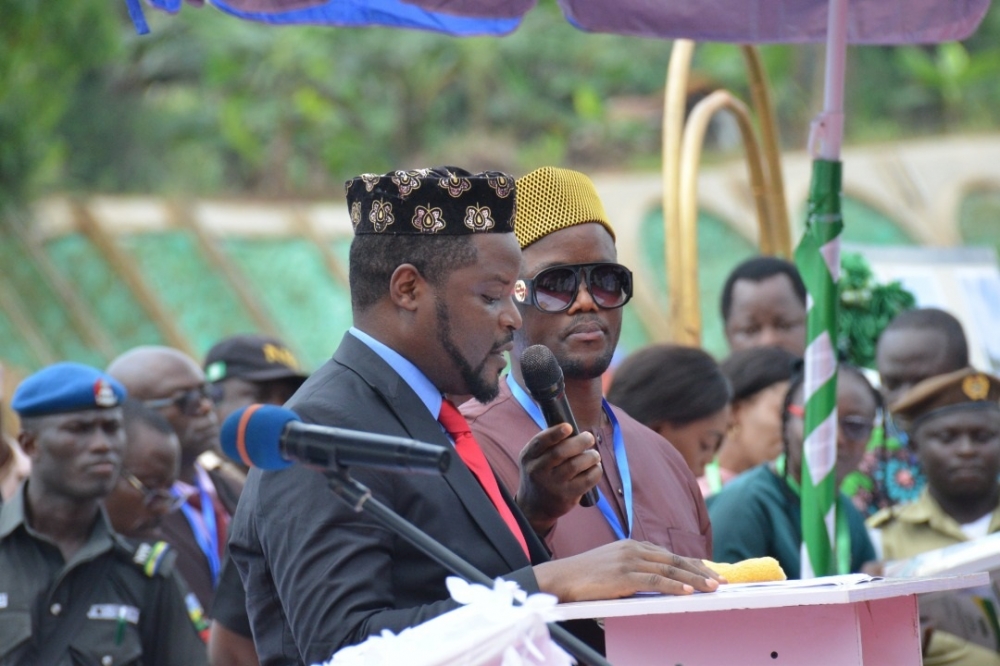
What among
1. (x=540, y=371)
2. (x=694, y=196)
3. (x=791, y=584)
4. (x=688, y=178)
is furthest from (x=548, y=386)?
(x=694, y=196)

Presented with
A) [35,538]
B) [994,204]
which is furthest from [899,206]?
[35,538]

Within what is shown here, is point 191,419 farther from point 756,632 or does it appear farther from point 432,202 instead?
point 756,632

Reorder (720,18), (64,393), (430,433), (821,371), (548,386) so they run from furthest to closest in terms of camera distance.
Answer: (64,393) → (720,18) → (821,371) → (548,386) → (430,433)

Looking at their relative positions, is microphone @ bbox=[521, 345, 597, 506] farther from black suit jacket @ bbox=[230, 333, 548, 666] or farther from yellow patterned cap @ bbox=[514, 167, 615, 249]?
yellow patterned cap @ bbox=[514, 167, 615, 249]

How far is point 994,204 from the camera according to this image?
646 inches

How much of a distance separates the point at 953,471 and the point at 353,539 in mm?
3969

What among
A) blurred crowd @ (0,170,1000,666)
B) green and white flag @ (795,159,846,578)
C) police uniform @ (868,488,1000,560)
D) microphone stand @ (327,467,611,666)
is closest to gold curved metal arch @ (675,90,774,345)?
blurred crowd @ (0,170,1000,666)

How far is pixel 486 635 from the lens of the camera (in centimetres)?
252

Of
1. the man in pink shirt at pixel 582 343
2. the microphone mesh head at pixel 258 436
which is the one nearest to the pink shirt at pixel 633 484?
the man in pink shirt at pixel 582 343

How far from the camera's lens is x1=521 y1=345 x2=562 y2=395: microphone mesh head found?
3328 mm

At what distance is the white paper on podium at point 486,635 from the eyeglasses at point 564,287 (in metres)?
1.56

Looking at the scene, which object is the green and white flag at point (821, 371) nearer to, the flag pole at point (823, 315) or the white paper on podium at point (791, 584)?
the flag pole at point (823, 315)

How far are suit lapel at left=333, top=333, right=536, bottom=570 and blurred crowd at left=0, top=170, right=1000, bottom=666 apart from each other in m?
0.08

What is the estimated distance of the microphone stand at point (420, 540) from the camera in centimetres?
256
